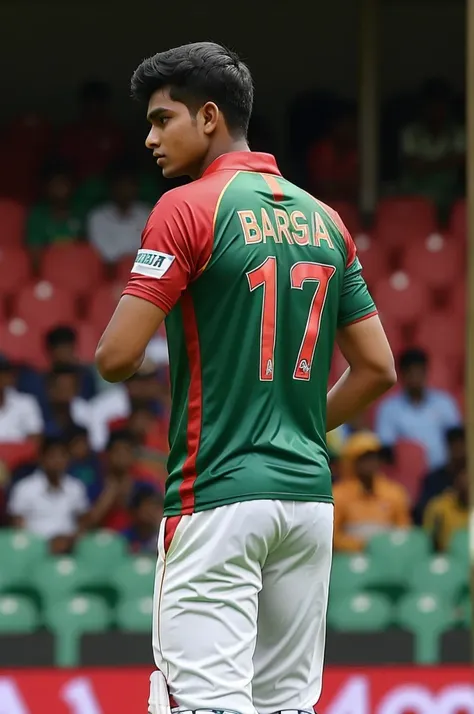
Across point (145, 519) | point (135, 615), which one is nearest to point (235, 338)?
point (135, 615)

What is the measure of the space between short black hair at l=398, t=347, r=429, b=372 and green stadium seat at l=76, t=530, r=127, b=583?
7.56ft

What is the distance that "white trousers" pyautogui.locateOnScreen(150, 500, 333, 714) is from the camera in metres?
2.96

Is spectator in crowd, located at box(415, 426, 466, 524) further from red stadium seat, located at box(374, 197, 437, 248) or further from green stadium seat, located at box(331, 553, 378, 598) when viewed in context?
red stadium seat, located at box(374, 197, 437, 248)

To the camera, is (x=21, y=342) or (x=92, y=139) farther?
(x=92, y=139)

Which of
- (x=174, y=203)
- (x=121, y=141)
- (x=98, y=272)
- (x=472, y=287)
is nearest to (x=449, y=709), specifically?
(x=472, y=287)

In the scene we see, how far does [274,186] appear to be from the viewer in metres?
3.18

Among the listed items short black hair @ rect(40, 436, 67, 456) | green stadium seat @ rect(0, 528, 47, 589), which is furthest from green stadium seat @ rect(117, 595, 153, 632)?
short black hair @ rect(40, 436, 67, 456)

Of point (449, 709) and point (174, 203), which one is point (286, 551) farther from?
point (449, 709)

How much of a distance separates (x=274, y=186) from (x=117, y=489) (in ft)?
16.9

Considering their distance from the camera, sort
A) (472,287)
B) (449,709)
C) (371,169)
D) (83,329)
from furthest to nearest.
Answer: (371,169), (83,329), (449,709), (472,287)

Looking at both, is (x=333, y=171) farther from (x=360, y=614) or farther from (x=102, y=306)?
(x=360, y=614)

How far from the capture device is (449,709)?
6.27 meters

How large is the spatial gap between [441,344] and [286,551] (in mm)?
6855

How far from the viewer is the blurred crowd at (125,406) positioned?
26.7ft
